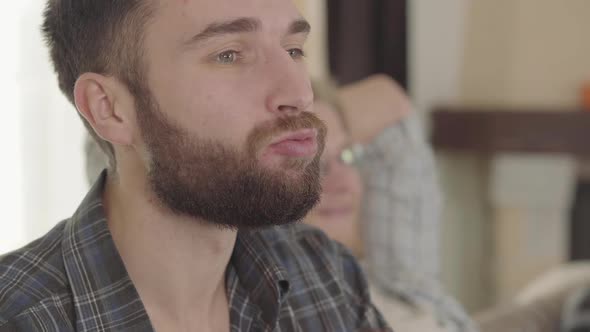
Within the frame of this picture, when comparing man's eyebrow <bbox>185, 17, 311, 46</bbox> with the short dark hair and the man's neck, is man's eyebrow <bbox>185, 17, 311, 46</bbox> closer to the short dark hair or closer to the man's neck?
the short dark hair

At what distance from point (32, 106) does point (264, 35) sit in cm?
123

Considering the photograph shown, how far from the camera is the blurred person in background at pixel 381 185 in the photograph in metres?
1.88

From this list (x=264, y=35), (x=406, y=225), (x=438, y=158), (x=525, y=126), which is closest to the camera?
(x=264, y=35)

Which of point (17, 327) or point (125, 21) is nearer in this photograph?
point (17, 327)

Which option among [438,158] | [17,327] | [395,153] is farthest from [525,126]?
[17,327]

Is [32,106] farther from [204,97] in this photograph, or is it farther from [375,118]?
[204,97]

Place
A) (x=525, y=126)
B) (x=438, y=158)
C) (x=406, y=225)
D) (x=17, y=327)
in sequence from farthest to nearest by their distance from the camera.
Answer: (x=438, y=158), (x=525, y=126), (x=406, y=225), (x=17, y=327)

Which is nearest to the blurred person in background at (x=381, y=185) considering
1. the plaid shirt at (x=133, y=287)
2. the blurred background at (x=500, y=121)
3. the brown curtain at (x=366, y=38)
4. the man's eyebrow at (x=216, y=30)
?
the plaid shirt at (x=133, y=287)

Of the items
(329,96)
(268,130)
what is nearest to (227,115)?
(268,130)

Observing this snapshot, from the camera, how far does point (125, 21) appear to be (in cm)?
107

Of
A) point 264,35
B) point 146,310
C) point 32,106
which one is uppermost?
point 264,35

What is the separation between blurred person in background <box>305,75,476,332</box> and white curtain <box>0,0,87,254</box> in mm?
726

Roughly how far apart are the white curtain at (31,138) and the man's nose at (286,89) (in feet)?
3.76

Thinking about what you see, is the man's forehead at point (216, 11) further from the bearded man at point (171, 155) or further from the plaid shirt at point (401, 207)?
the plaid shirt at point (401, 207)
